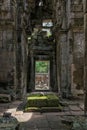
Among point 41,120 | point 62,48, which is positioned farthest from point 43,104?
point 62,48

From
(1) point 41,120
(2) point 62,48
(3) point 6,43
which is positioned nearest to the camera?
(1) point 41,120

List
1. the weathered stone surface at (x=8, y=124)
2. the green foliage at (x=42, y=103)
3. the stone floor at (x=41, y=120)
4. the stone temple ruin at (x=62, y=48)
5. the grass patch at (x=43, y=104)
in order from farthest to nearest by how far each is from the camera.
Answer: the stone temple ruin at (x=62, y=48) → the green foliage at (x=42, y=103) → the grass patch at (x=43, y=104) → the stone floor at (x=41, y=120) → the weathered stone surface at (x=8, y=124)

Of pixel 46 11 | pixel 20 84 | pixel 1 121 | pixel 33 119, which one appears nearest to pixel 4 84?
pixel 20 84

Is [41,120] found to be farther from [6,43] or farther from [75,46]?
[75,46]

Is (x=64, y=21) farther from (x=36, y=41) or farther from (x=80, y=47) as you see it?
(x=36, y=41)

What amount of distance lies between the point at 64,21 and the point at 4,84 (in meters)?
4.64

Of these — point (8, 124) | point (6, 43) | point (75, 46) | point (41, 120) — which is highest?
point (6, 43)

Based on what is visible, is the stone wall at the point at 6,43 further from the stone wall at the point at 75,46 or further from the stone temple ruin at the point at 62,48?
the stone wall at the point at 75,46

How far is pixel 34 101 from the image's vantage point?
10609 millimetres

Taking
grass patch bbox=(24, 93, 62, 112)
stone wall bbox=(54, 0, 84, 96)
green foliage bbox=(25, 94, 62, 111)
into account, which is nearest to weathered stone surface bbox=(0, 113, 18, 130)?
grass patch bbox=(24, 93, 62, 112)

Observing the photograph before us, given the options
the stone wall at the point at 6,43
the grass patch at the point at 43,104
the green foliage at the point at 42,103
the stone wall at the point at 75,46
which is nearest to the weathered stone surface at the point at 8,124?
the grass patch at the point at 43,104

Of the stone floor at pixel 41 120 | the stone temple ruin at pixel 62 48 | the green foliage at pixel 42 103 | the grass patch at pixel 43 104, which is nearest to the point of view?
the stone floor at pixel 41 120

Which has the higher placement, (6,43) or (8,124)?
(6,43)

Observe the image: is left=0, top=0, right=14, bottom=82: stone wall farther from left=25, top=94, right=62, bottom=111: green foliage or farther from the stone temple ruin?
left=25, top=94, right=62, bottom=111: green foliage
